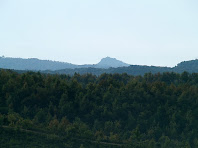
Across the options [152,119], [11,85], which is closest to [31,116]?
[11,85]

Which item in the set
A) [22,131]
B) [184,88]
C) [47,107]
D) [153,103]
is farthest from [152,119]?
[22,131]

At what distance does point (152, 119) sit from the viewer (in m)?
26.0

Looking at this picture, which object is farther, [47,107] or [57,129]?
[47,107]

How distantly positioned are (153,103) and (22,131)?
13.5 metres

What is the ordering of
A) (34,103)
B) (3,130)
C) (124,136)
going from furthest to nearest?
(34,103) → (124,136) → (3,130)

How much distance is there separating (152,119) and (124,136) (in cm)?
392

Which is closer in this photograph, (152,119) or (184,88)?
(152,119)

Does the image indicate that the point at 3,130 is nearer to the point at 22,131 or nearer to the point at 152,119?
the point at 22,131

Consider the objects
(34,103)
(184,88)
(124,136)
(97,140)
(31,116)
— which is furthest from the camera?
(184,88)

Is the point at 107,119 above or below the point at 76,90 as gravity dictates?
below

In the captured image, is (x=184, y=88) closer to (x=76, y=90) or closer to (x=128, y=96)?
(x=128, y=96)

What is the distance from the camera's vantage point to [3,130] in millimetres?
18062

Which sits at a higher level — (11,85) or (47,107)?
(11,85)

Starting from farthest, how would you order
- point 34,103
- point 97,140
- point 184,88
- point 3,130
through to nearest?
point 184,88, point 34,103, point 97,140, point 3,130
